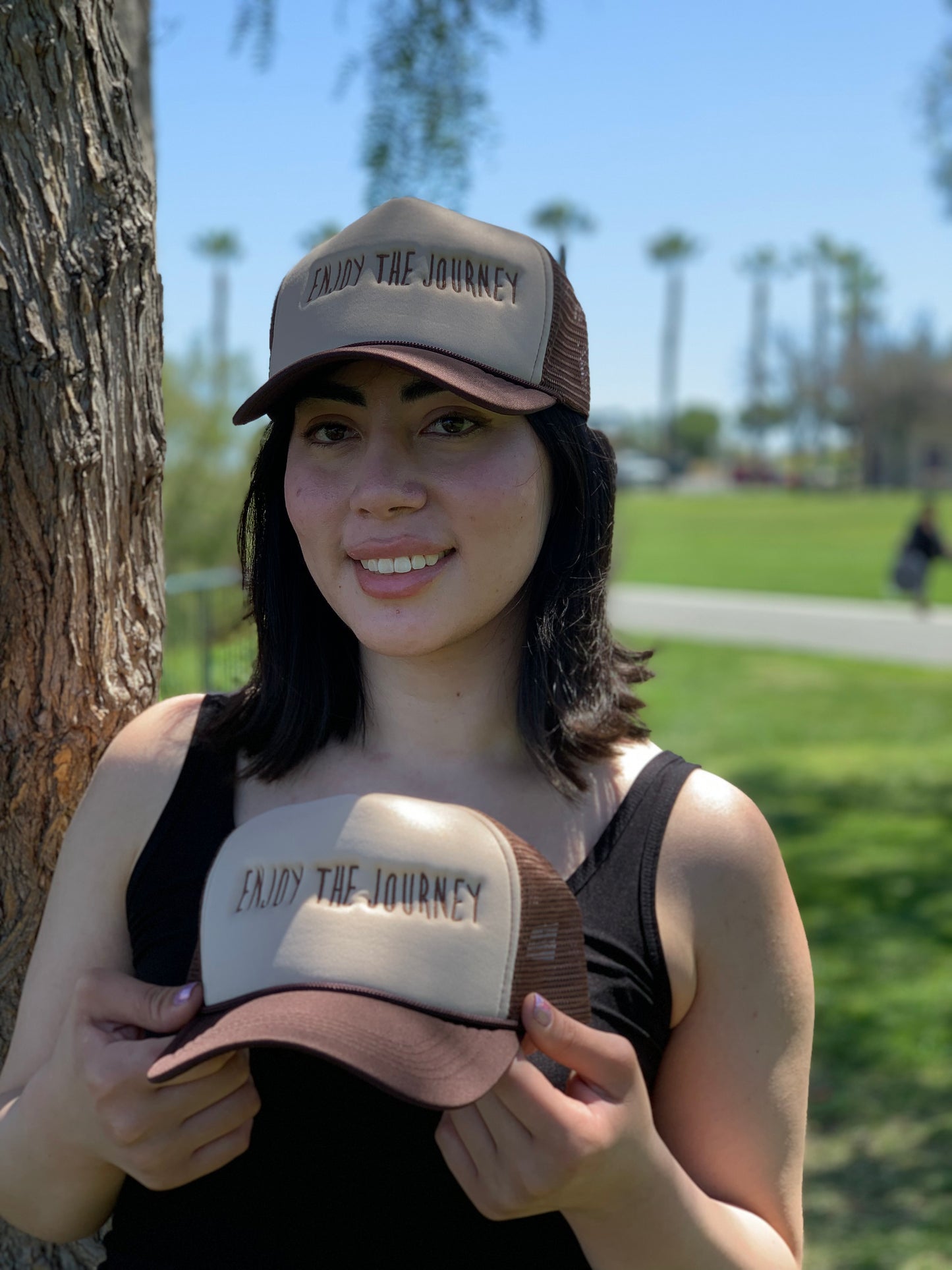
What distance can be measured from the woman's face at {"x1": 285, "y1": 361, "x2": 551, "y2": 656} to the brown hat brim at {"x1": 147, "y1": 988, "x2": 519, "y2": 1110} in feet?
1.53

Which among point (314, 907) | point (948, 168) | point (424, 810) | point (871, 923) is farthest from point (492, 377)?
point (948, 168)

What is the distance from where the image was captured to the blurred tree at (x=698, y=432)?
9594 centimetres

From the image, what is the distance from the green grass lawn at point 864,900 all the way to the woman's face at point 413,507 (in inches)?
58.2

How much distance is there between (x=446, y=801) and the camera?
1.68 m

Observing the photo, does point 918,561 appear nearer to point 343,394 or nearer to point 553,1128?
point 343,394

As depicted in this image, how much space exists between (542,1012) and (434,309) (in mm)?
800

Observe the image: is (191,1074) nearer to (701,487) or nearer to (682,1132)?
(682,1132)

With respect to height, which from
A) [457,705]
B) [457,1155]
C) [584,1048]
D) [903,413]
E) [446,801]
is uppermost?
[903,413]

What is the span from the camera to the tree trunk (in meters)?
1.78

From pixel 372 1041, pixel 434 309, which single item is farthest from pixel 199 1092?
pixel 434 309

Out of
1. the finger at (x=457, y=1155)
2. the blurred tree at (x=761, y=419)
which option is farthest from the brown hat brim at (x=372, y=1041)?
the blurred tree at (x=761, y=419)

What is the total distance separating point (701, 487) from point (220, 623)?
233ft

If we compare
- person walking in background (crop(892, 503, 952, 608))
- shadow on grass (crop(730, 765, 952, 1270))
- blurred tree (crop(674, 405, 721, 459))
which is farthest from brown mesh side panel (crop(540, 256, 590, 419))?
blurred tree (crop(674, 405, 721, 459))

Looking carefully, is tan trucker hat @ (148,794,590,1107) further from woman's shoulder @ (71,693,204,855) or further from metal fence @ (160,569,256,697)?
metal fence @ (160,569,256,697)
